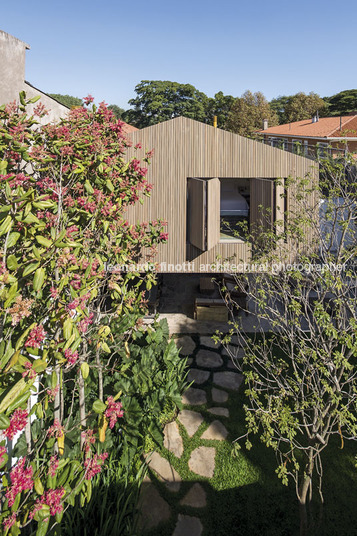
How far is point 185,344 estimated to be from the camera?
1076cm

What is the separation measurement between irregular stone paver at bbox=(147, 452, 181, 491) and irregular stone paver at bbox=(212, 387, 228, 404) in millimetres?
2080

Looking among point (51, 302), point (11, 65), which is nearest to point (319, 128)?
point (11, 65)

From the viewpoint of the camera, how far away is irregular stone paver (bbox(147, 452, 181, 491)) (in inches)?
234

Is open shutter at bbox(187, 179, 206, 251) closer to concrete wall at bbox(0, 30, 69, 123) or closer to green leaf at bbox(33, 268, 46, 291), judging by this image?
concrete wall at bbox(0, 30, 69, 123)

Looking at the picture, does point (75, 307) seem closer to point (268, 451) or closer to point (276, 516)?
point (276, 516)

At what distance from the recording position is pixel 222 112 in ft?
166

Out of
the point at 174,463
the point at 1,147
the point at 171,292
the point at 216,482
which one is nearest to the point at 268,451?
the point at 216,482

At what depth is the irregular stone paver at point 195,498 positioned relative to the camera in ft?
→ 18.4

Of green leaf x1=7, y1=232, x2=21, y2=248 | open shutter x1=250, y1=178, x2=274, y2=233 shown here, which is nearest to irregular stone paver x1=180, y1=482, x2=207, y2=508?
green leaf x1=7, y1=232, x2=21, y2=248

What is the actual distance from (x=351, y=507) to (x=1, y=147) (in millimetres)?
7054

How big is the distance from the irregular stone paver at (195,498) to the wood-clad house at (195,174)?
6426 millimetres

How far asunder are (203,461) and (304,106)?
167 feet

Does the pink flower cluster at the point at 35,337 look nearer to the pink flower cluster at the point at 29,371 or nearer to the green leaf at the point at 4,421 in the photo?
the pink flower cluster at the point at 29,371

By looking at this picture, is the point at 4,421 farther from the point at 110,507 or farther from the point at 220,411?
the point at 220,411
